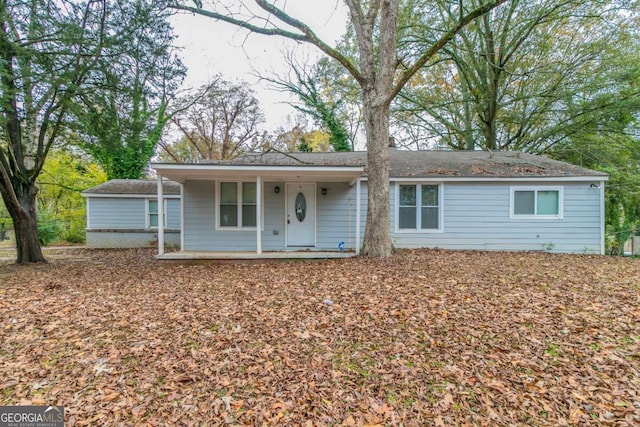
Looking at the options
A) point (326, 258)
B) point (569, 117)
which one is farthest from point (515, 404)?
point (569, 117)

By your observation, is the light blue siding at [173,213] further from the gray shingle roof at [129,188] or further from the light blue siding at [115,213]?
the light blue siding at [115,213]

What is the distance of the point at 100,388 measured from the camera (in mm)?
2531

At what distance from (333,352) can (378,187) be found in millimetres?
4668

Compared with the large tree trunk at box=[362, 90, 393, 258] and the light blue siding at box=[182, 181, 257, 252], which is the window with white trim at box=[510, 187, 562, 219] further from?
the light blue siding at box=[182, 181, 257, 252]

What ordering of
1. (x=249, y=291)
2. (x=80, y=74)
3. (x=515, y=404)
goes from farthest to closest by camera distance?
(x=80, y=74) < (x=249, y=291) < (x=515, y=404)

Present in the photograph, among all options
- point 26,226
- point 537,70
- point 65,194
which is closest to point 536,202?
point 537,70

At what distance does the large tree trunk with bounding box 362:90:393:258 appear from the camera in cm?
698

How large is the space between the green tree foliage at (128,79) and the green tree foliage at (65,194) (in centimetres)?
816

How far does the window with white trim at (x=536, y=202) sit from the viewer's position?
8984mm

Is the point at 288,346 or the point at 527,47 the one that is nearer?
the point at 288,346

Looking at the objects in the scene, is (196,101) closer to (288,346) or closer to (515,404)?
(288,346)

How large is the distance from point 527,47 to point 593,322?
538 inches

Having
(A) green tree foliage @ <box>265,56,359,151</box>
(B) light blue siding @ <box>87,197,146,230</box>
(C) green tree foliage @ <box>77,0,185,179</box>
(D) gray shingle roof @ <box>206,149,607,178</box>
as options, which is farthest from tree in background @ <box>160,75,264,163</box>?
(C) green tree foliage @ <box>77,0,185,179</box>

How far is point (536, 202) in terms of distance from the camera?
29.7 feet
